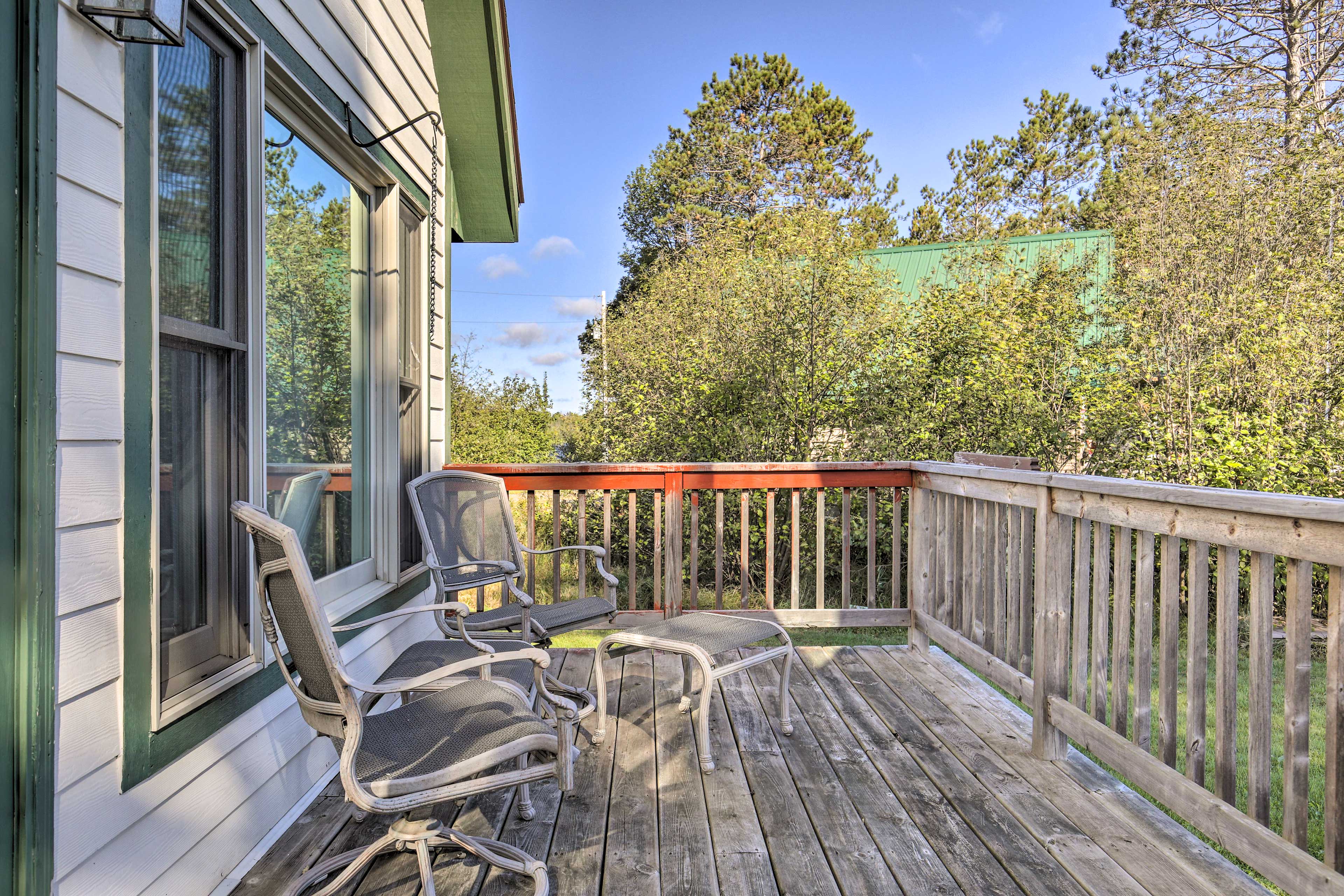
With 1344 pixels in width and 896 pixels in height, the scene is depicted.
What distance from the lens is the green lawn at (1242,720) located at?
2471 millimetres

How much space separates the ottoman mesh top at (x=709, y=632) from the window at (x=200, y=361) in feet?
4.29

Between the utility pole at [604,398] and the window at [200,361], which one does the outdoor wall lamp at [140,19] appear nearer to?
the window at [200,361]

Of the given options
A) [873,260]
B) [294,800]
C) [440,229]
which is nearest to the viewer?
[294,800]

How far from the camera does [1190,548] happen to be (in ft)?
6.31

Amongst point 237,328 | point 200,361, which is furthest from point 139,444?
point 237,328

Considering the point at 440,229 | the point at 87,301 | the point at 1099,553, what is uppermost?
the point at 440,229

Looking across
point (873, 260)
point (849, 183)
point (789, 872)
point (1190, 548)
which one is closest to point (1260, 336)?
point (873, 260)

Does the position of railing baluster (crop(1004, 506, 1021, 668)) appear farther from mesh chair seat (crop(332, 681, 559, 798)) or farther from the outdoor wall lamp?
the outdoor wall lamp

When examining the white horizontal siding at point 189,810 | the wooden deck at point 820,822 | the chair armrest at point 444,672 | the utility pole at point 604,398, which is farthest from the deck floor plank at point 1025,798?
the utility pole at point 604,398

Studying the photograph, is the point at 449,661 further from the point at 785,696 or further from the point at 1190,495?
the point at 1190,495

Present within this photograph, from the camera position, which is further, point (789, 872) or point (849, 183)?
point (849, 183)

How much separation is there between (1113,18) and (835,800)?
41.7 feet

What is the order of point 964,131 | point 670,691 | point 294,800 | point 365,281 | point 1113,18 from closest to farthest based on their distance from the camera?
point 294,800
point 365,281
point 670,691
point 1113,18
point 964,131

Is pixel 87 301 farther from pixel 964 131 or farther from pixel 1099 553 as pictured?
pixel 964 131
